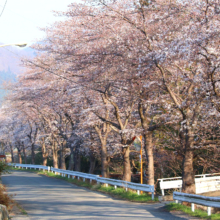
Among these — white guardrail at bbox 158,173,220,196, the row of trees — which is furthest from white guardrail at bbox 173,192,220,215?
white guardrail at bbox 158,173,220,196

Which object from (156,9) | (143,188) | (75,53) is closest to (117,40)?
(156,9)

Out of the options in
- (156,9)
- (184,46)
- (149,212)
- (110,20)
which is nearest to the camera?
(184,46)

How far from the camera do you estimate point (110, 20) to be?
1417 cm

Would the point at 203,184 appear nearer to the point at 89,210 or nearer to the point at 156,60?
the point at 89,210

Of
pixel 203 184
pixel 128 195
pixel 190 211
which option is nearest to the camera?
pixel 190 211

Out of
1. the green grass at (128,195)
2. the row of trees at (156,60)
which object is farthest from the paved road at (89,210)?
the row of trees at (156,60)

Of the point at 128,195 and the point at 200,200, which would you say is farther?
the point at 128,195

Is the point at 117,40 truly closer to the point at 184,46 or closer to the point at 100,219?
the point at 184,46

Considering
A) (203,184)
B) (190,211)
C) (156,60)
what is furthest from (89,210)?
(203,184)

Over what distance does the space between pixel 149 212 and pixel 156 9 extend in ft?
26.8

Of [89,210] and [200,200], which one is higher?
[200,200]

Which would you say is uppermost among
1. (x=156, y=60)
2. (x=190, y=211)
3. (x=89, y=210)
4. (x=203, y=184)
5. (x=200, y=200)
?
(x=156, y=60)

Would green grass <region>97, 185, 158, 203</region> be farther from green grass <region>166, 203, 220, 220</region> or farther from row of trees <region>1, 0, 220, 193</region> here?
green grass <region>166, 203, 220, 220</region>

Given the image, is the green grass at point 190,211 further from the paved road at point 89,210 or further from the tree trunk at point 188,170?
the tree trunk at point 188,170
